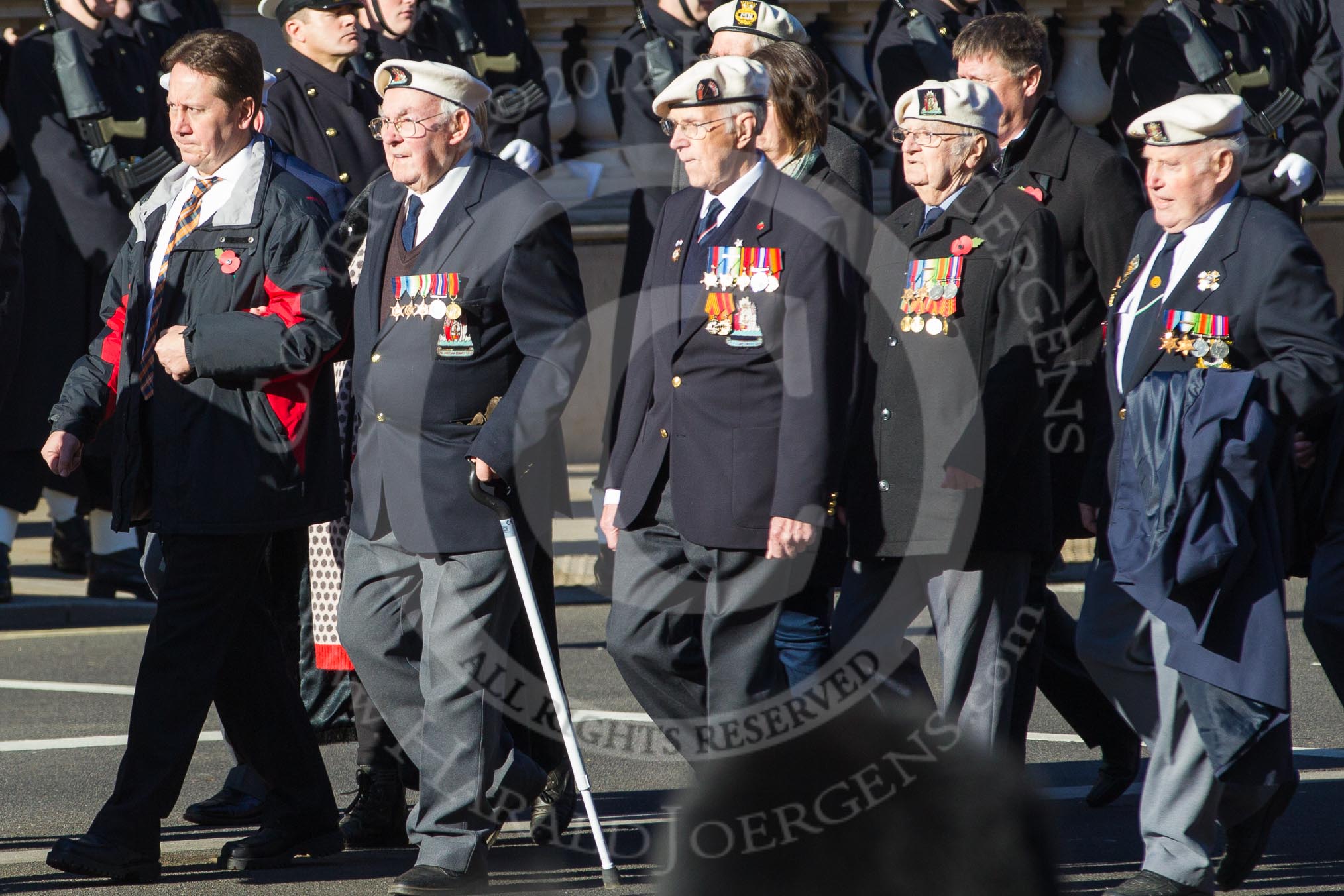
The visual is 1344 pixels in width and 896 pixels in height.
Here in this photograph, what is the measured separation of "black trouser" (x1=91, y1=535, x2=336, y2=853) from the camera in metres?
5.17

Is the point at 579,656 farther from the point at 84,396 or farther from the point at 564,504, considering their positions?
the point at 84,396

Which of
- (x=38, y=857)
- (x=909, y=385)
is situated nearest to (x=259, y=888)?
(x=38, y=857)

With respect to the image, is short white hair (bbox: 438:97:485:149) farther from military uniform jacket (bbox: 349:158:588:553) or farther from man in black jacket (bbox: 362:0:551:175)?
man in black jacket (bbox: 362:0:551:175)

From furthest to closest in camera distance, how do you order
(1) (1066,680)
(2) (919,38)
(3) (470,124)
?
(2) (919,38)
(1) (1066,680)
(3) (470,124)

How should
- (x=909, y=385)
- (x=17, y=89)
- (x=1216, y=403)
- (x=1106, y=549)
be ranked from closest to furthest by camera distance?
(x=1216, y=403) < (x=1106, y=549) < (x=909, y=385) < (x=17, y=89)

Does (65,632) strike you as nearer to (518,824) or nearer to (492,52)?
(492,52)

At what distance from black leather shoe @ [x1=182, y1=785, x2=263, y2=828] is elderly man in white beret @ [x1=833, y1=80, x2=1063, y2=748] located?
178cm

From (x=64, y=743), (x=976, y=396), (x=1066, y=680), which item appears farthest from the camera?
(x=64, y=743)

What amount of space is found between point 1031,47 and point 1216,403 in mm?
1920

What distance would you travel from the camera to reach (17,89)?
9609 millimetres

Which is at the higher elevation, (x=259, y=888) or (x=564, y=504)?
(x=564, y=504)

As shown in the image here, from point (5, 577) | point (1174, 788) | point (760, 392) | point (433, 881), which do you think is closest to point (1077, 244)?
point (760, 392)

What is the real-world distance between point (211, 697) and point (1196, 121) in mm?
2866

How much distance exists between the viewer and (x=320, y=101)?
760 cm
